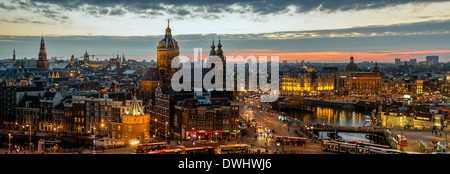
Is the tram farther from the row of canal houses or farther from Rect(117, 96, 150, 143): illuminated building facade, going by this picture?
the row of canal houses

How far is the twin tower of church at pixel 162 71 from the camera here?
197 feet

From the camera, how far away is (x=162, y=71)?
202 feet

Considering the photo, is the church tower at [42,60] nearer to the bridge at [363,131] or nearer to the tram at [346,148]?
the bridge at [363,131]

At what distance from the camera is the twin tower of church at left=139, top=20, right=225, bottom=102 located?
60.1 m

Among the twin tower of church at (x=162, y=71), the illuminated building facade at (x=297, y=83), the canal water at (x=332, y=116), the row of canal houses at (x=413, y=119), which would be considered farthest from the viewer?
the illuminated building facade at (x=297, y=83)

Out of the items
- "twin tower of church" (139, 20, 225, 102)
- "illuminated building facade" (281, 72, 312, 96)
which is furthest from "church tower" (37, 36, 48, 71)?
"twin tower of church" (139, 20, 225, 102)

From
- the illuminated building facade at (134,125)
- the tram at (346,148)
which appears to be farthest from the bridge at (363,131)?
the illuminated building facade at (134,125)

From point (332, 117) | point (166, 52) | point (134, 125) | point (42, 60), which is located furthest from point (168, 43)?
point (42, 60)

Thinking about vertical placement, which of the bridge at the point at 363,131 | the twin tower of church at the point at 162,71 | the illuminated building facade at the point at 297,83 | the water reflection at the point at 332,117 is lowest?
the water reflection at the point at 332,117

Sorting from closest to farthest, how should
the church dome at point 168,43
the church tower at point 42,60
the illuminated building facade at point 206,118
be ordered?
the illuminated building facade at point 206,118 → the church dome at point 168,43 → the church tower at point 42,60

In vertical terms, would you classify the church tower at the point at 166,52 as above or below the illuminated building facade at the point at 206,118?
above

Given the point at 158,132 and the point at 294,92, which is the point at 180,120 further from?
the point at 294,92

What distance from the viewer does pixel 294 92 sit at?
12688cm
